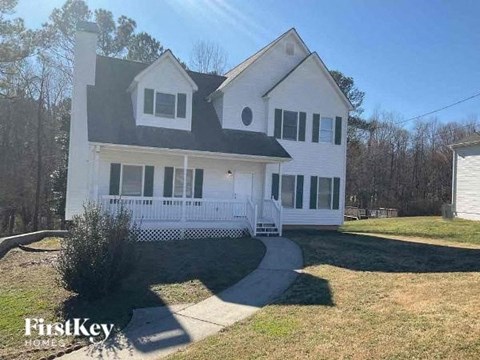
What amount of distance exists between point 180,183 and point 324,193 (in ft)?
23.1

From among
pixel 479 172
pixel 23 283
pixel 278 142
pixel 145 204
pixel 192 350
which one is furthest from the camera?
pixel 479 172

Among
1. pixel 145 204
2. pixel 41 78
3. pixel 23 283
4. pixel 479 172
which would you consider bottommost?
pixel 23 283

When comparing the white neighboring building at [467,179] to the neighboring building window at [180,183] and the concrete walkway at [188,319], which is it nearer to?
the neighboring building window at [180,183]

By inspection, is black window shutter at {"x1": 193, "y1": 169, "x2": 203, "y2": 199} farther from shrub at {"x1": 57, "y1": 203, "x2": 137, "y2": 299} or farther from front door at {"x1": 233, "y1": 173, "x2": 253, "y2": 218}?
shrub at {"x1": 57, "y1": 203, "x2": 137, "y2": 299}

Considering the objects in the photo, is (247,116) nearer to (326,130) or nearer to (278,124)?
(278,124)

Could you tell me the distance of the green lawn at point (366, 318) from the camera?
18.5 feet

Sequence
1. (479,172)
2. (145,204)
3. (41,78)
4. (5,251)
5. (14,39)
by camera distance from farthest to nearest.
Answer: (41,78) < (14,39) < (479,172) < (145,204) < (5,251)

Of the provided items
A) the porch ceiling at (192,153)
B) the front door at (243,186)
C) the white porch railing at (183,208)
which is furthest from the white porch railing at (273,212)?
the porch ceiling at (192,153)

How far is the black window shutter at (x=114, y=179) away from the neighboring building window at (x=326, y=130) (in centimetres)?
964

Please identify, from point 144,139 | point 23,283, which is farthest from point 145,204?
point 23,283

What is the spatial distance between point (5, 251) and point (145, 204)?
4.85 metres

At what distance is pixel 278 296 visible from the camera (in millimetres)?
8867

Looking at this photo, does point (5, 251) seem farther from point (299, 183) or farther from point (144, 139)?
point (299, 183)

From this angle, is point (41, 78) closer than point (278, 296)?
No
